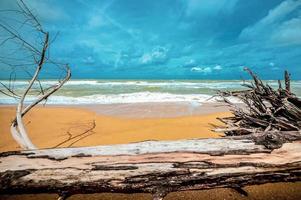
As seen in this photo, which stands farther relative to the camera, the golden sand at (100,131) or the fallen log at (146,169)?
the golden sand at (100,131)

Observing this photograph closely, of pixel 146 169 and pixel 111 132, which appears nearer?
pixel 146 169

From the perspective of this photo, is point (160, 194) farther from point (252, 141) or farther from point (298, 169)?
point (298, 169)

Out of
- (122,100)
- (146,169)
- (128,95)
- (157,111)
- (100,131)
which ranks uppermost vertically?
(128,95)

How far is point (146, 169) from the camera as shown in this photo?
2113 millimetres

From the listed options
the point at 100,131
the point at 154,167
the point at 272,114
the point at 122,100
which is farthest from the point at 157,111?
the point at 154,167

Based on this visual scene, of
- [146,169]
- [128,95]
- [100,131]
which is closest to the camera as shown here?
[146,169]

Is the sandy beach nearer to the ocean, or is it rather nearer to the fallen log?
the fallen log

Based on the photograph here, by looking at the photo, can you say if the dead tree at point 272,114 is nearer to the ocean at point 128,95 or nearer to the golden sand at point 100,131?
the ocean at point 128,95

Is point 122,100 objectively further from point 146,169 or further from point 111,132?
point 146,169

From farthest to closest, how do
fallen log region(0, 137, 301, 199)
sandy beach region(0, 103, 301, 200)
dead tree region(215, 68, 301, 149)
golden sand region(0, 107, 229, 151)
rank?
1. golden sand region(0, 107, 229, 151)
2. dead tree region(215, 68, 301, 149)
3. sandy beach region(0, 103, 301, 200)
4. fallen log region(0, 137, 301, 199)

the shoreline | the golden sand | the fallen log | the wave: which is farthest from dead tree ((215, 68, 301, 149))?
the wave

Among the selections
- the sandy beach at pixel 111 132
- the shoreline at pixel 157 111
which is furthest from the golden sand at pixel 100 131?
the shoreline at pixel 157 111

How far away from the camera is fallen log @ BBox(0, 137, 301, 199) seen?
206cm

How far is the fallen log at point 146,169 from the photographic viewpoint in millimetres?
2064
